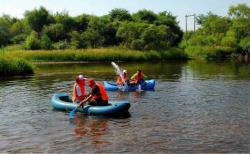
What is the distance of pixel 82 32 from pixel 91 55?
15524 millimetres

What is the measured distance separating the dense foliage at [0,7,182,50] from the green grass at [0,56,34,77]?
2610cm

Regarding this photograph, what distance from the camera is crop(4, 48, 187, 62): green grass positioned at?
55.4m

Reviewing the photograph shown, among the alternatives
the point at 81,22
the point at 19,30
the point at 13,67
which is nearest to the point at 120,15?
the point at 81,22

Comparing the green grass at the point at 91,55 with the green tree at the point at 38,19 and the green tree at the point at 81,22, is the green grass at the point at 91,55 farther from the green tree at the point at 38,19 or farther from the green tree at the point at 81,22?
the green tree at the point at 38,19

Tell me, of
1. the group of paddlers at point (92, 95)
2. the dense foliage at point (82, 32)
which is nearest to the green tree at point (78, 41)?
the dense foliage at point (82, 32)

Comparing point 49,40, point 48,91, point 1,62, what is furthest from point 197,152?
point 49,40

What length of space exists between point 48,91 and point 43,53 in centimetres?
3122

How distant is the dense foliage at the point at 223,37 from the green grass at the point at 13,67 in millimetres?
38449

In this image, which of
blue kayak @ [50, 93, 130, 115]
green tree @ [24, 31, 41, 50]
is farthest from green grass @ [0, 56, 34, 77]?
green tree @ [24, 31, 41, 50]

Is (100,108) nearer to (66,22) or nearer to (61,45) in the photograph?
(61,45)

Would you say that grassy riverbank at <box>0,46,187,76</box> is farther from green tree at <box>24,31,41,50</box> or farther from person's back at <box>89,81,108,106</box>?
person's back at <box>89,81,108,106</box>

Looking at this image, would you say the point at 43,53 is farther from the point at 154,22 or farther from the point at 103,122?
the point at 103,122

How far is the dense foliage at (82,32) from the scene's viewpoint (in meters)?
66.6

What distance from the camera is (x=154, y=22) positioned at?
8050cm
